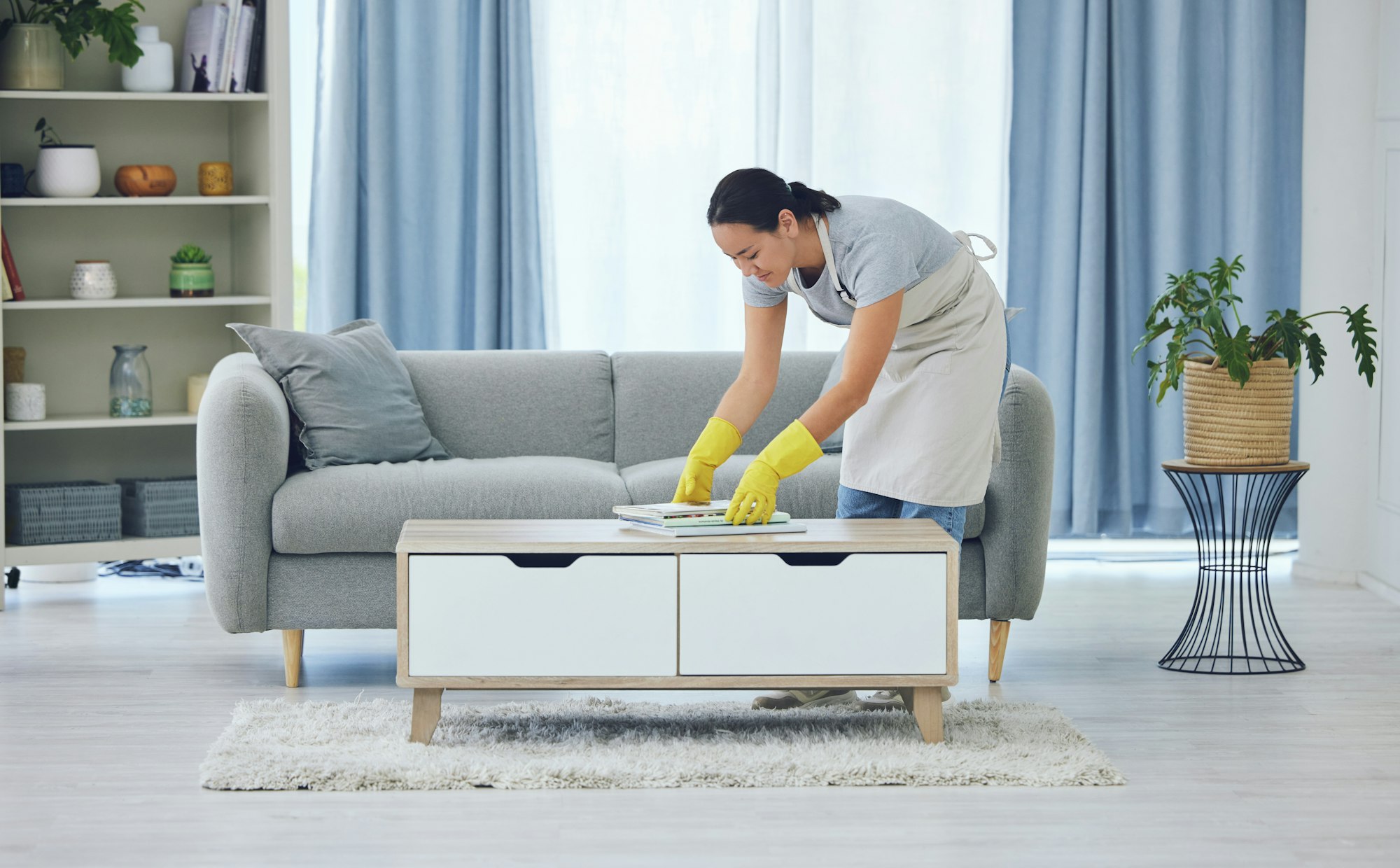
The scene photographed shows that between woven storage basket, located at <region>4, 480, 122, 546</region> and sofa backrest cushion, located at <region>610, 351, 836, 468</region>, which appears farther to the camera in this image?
woven storage basket, located at <region>4, 480, 122, 546</region>

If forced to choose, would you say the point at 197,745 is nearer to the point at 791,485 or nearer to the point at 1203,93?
the point at 791,485

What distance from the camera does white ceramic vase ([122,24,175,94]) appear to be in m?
3.73

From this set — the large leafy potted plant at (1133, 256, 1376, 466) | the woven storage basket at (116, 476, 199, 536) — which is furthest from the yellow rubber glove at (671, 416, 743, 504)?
the woven storage basket at (116, 476, 199, 536)

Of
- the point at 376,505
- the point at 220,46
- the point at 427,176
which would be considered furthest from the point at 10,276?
the point at 376,505

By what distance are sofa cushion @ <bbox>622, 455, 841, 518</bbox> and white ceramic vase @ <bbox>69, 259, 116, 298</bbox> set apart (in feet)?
5.48

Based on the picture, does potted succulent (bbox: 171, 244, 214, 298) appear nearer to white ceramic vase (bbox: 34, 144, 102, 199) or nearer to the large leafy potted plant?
white ceramic vase (bbox: 34, 144, 102, 199)

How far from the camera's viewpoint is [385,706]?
258 cm

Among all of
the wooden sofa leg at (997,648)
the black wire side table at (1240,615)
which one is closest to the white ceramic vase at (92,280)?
the wooden sofa leg at (997,648)

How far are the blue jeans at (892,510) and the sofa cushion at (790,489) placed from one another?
19 cm

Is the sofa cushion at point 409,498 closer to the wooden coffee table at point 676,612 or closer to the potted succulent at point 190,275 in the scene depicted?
the wooden coffee table at point 676,612

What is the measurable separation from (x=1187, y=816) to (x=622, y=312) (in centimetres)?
260

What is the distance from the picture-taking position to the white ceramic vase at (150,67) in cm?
373

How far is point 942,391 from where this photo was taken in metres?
2.47

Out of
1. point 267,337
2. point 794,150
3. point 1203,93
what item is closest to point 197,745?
point 267,337
